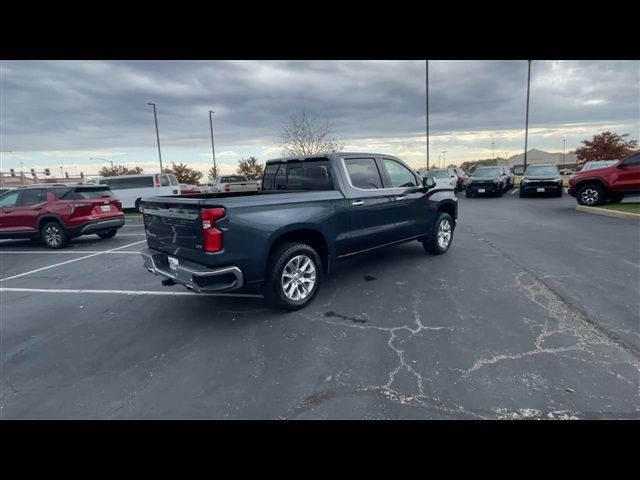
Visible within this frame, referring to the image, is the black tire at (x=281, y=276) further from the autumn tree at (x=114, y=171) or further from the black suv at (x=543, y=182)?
the autumn tree at (x=114, y=171)

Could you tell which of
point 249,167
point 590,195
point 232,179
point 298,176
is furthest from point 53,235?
point 249,167

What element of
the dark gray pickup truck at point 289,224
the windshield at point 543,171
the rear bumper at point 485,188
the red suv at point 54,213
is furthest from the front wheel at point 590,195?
the red suv at point 54,213

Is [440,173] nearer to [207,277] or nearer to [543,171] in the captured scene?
[543,171]

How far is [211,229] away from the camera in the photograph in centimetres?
354

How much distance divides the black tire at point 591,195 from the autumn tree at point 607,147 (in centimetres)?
2912

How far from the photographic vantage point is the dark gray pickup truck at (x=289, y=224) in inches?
143

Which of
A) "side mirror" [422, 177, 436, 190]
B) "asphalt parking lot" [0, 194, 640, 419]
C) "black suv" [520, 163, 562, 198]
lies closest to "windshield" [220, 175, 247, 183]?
"asphalt parking lot" [0, 194, 640, 419]

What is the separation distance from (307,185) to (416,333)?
265 cm

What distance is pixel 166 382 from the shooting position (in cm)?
293

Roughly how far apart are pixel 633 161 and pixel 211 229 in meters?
14.2

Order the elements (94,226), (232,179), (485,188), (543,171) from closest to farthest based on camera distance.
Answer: (94,226)
(543,171)
(485,188)
(232,179)
